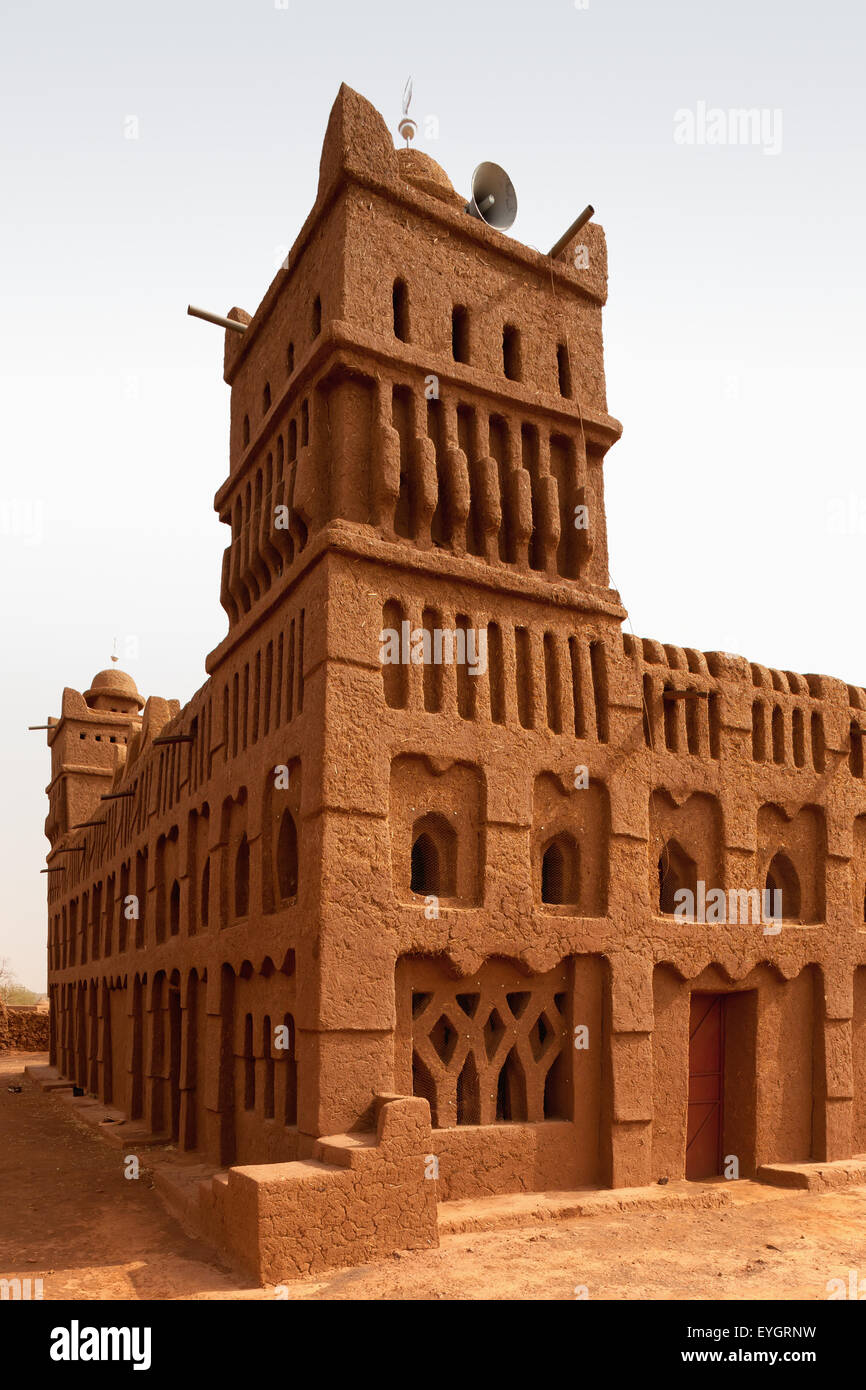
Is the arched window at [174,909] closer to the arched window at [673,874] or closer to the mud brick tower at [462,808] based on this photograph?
the mud brick tower at [462,808]

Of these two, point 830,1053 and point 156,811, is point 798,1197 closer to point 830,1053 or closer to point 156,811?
point 830,1053

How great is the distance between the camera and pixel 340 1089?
391 inches

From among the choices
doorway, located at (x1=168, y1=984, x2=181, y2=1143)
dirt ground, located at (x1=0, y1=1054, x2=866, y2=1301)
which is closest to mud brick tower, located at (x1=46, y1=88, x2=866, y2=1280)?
dirt ground, located at (x1=0, y1=1054, x2=866, y2=1301)

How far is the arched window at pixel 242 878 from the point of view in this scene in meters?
13.8

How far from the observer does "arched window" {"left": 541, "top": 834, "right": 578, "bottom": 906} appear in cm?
1228

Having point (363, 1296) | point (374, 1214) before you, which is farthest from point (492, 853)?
Answer: point (363, 1296)

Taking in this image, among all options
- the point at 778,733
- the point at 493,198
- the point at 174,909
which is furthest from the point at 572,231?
the point at 174,909

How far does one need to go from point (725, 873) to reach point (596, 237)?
324 inches

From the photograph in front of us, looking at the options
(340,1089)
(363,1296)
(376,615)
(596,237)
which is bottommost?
(363,1296)

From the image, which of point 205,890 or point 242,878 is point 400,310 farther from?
point 205,890

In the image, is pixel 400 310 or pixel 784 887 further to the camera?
pixel 784 887

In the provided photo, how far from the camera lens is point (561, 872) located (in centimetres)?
1239

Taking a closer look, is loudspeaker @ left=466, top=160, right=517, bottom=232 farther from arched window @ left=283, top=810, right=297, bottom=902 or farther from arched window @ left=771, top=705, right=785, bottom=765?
arched window @ left=283, top=810, right=297, bottom=902

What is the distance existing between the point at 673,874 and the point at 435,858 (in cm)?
373
